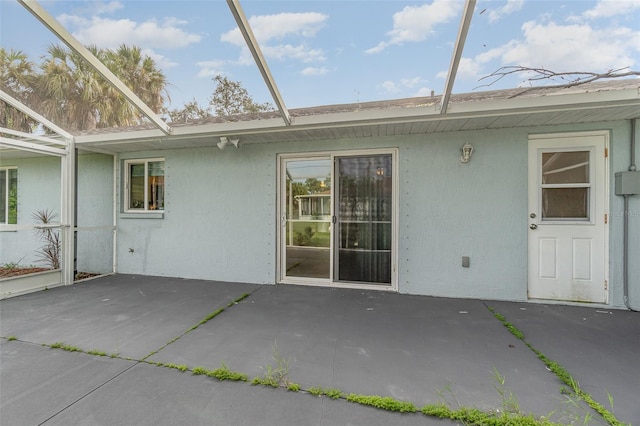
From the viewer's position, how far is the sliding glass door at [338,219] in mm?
4285

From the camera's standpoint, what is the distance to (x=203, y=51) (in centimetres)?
388

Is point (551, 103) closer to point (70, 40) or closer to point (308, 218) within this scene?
point (308, 218)

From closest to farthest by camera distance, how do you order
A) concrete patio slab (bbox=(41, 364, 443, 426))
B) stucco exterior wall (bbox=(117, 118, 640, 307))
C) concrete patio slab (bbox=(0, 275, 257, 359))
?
concrete patio slab (bbox=(41, 364, 443, 426))
concrete patio slab (bbox=(0, 275, 257, 359))
stucco exterior wall (bbox=(117, 118, 640, 307))

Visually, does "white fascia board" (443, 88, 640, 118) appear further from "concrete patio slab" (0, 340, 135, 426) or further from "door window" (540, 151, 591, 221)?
"concrete patio slab" (0, 340, 135, 426)

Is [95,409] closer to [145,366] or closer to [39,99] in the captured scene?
[145,366]

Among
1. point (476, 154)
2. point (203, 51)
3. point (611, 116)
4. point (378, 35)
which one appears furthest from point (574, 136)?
point (203, 51)

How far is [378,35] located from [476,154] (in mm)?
2144

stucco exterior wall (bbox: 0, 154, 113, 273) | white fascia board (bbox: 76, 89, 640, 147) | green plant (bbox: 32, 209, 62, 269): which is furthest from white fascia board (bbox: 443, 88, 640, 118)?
green plant (bbox: 32, 209, 62, 269)

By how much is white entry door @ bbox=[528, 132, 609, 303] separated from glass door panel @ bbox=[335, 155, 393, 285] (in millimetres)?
1962

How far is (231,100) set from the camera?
12797mm

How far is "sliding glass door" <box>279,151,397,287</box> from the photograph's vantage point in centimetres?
429

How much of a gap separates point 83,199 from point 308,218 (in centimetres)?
474

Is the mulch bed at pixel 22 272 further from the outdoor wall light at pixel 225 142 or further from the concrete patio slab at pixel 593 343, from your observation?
the concrete patio slab at pixel 593 343

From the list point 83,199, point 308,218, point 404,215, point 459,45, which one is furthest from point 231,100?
point 459,45
